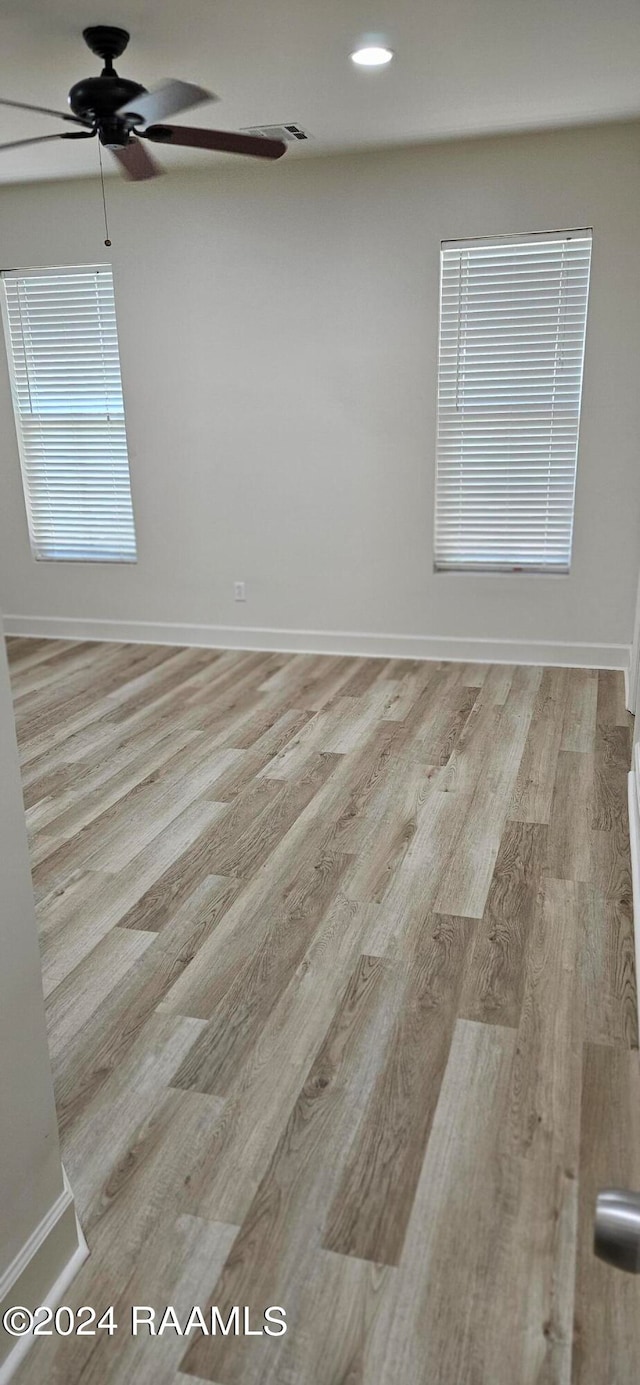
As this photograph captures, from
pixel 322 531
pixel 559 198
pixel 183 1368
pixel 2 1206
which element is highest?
pixel 559 198

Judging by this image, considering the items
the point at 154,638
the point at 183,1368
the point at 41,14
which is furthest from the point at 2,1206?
the point at 154,638

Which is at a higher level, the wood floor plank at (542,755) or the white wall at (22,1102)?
the white wall at (22,1102)

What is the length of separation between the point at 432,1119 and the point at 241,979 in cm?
65

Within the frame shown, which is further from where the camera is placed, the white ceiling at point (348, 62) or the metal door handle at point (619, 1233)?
the white ceiling at point (348, 62)

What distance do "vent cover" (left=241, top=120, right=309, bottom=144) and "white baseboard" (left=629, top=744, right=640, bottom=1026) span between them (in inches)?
119

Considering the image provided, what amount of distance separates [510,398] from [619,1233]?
4.53 m

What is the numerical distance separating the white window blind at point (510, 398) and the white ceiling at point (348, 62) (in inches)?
23.6

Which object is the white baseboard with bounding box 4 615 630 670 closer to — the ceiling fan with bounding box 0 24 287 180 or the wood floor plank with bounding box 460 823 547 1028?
the wood floor plank with bounding box 460 823 547 1028

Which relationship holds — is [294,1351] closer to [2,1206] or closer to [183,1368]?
[183,1368]

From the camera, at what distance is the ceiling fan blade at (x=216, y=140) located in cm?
291

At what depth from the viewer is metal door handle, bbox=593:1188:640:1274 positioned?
0.55 m

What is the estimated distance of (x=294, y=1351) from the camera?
1414 mm

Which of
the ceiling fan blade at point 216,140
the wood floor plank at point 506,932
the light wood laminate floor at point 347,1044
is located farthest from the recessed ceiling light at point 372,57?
the wood floor plank at point 506,932

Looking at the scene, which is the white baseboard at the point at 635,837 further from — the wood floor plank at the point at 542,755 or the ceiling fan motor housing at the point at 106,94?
the ceiling fan motor housing at the point at 106,94
